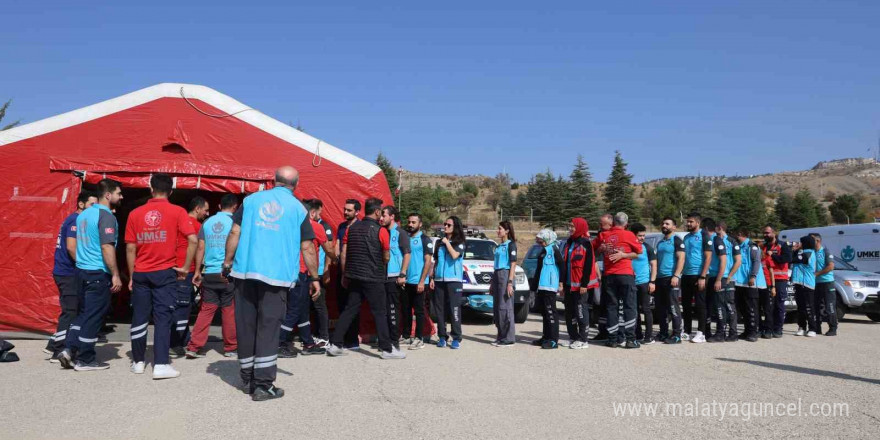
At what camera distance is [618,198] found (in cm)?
4684

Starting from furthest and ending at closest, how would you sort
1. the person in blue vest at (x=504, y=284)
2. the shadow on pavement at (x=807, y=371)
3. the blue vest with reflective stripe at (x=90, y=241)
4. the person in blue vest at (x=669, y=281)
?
the person in blue vest at (x=669, y=281) < the person in blue vest at (x=504, y=284) < the shadow on pavement at (x=807, y=371) < the blue vest with reflective stripe at (x=90, y=241)

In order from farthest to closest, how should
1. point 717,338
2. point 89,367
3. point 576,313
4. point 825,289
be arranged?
point 825,289 → point 717,338 → point 576,313 → point 89,367

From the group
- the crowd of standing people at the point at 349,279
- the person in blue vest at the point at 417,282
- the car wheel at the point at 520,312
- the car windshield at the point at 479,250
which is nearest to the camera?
the crowd of standing people at the point at 349,279

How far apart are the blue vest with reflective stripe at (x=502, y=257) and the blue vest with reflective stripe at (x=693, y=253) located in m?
2.98


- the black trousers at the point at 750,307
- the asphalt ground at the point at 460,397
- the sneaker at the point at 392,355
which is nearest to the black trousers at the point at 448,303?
the asphalt ground at the point at 460,397

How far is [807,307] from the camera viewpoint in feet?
36.6

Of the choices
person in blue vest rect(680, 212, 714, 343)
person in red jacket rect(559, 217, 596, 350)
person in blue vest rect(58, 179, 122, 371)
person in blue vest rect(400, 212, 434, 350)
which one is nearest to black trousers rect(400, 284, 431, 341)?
person in blue vest rect(400, 212, 434, 350)

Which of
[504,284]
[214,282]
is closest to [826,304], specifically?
[504,284]

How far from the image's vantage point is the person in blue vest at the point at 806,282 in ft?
36.3

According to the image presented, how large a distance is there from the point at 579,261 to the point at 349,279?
136 inches

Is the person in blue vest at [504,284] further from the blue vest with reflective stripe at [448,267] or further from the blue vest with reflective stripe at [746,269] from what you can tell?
the blue vest with reflective stripe at [746,269]

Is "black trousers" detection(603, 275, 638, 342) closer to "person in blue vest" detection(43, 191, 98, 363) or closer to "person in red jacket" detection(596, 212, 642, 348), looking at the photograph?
"person in red jacket" detection(596, 212, 642, 348)

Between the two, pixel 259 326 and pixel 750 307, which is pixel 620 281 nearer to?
pixel 750 307

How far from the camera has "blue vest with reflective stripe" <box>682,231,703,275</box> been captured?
9695mm
